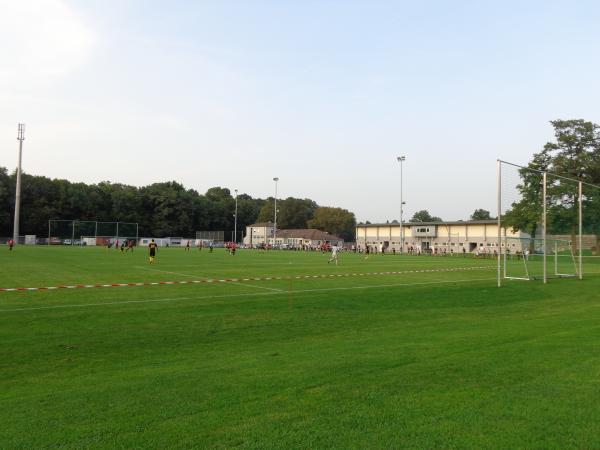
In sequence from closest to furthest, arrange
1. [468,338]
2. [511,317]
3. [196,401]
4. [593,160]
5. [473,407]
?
[473,407] → [196,401] → [468,338] → [511,317] → [593,160]

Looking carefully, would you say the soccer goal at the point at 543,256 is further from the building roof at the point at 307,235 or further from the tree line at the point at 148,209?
the building roof at the point at 307,235

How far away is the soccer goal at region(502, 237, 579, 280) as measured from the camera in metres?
24.1

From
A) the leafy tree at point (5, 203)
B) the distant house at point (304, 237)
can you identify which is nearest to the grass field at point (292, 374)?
the leafy tree at point (5, 203)

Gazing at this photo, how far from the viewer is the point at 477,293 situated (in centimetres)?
Answer: 1784

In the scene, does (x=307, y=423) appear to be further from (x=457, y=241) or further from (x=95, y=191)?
(x=95, y=191)

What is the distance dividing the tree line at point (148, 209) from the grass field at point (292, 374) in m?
95.4

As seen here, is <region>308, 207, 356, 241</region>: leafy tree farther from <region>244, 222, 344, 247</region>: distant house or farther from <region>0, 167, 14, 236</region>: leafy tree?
<region>0, 167, 14, 236</region>: leafy tree

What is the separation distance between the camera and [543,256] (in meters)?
23.4

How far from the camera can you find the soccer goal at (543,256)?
24.1m

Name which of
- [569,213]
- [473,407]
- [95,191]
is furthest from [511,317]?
[95,191]

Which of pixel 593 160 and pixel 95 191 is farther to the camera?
pixel 95 191

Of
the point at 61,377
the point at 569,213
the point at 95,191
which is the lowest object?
the point at 61,377

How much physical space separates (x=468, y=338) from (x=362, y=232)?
9999cm

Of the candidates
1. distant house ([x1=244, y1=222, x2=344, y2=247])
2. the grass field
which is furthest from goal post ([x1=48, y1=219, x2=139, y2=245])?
the grass field
